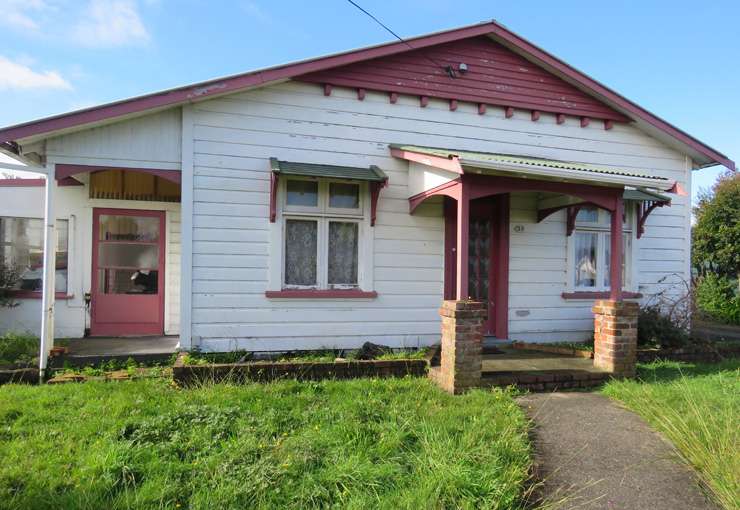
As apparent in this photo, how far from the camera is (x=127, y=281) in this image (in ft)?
25.9

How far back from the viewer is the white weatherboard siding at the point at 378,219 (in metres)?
6.54

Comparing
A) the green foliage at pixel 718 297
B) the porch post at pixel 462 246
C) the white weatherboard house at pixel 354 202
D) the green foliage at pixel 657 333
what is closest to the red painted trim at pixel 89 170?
the white weatherboard house at pixel 354 202

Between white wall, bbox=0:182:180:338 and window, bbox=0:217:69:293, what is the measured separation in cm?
16

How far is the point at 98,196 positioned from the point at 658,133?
9590 millimetres

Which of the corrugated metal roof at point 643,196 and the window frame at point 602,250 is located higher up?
the corrugated metal roof at point 643,196

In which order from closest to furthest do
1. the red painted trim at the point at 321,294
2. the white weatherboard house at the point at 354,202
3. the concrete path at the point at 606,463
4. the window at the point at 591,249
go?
the concrete path at the point at 606,463 < the white weatherboard house at the point at 354,202 < the red painted trim at the point at 321,294 < the window at the point at 591,249

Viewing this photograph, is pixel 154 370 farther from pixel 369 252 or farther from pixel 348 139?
pixel 348 139

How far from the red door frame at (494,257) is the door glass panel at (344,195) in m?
1.41

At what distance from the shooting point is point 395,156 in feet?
23.5

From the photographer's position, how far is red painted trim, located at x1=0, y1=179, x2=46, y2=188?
25.3ft

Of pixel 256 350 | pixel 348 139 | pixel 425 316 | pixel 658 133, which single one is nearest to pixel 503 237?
pixel 425 316

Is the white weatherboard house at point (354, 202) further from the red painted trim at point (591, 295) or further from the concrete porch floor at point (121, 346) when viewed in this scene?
the concrete porch floor at point (121, 346)

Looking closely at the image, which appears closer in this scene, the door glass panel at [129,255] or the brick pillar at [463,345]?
the brick pillar at [463,345]

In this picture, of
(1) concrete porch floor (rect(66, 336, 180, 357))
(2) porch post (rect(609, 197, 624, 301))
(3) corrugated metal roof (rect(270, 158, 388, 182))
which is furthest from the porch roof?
(1) concrete porch floor (rect(66, 336, 180, 357))
